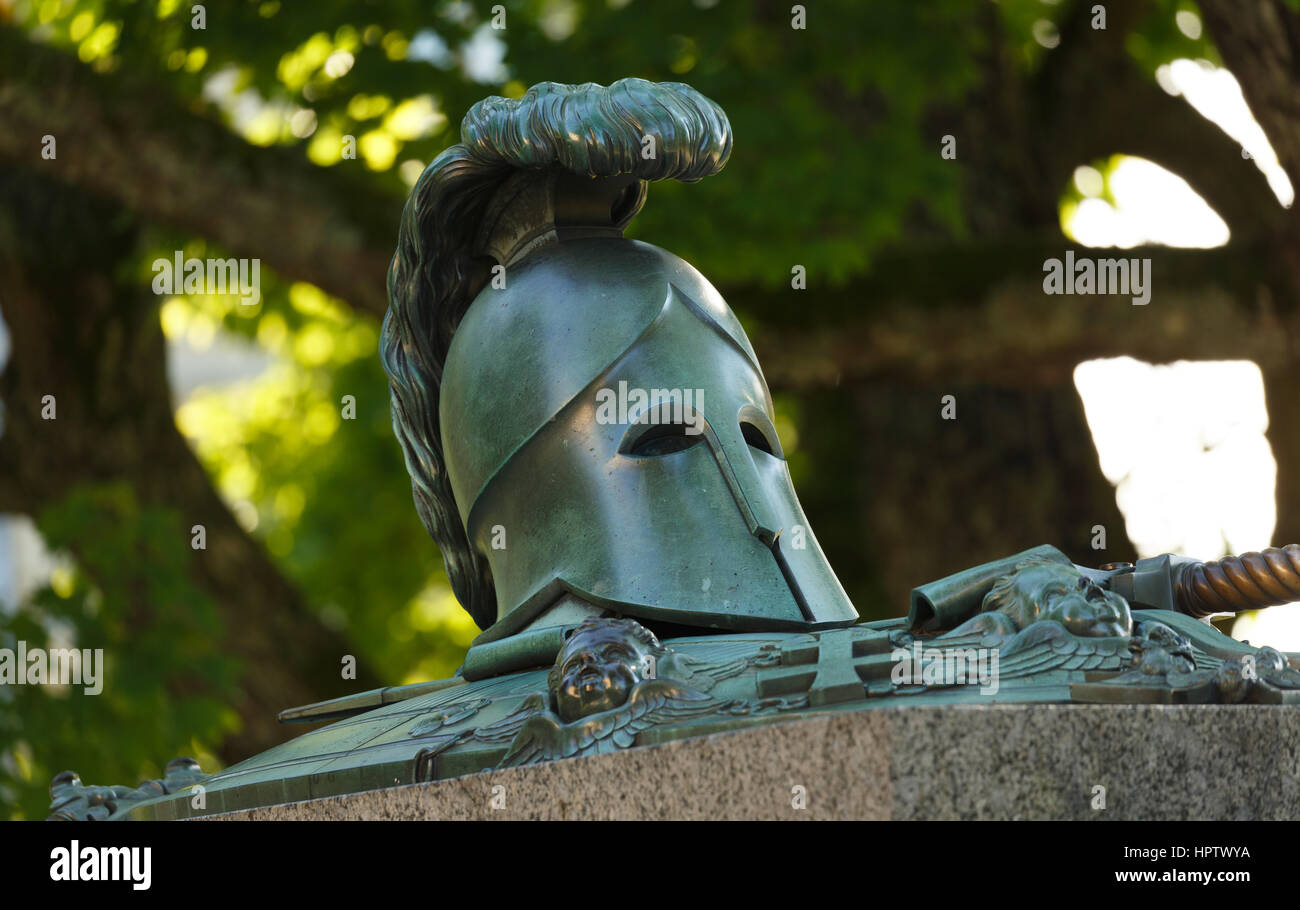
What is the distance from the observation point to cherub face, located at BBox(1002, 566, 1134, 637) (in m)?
2.62

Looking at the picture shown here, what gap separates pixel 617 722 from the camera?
269cm

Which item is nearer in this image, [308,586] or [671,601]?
[671,601]

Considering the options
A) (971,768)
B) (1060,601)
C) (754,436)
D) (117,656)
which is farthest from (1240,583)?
(117,656)

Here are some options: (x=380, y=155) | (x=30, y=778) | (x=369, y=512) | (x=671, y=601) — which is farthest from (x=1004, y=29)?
(x=671, y=601)

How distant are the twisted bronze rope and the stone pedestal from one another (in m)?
0.45

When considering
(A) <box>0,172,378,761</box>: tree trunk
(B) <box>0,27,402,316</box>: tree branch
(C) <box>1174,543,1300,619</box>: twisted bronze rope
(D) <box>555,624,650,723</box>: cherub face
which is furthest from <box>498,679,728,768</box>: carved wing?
(A) <box>0,172,378,761</box>: tree trunk

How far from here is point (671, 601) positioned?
3.26m

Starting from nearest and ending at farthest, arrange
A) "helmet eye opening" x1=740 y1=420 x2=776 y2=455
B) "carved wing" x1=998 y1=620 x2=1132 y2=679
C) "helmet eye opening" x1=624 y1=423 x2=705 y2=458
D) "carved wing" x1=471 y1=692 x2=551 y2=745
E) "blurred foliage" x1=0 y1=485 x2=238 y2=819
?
"carved wing" x1=998 y1=620 x2=1132 y2=679 < "carved wing" x1=471 y1=692 x2=551 y2=745 < "helmet eye opening" x1=624 y1=423 x2=705 y2=458 < "helmet eye opening" x1=740 y1=420 x2=776 y2=455 < "blurred foliage" x1=0 y1=485 x2=238 y2=819

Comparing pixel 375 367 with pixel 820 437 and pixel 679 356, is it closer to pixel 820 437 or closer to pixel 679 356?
pixel 820 437

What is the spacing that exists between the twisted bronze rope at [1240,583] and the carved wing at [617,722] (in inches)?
35.5

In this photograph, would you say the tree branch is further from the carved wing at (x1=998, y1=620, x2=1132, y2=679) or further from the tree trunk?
the carved wing at (x1=998, y1=620, x2=1132, y2=679)

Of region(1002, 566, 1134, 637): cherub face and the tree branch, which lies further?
the tree branch

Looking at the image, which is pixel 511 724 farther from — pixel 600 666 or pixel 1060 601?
pixel 1060 601
